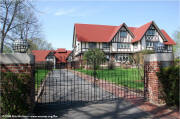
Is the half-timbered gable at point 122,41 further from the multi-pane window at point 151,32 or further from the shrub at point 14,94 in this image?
the shrub at point 14,94

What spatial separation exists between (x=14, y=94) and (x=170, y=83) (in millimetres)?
5153

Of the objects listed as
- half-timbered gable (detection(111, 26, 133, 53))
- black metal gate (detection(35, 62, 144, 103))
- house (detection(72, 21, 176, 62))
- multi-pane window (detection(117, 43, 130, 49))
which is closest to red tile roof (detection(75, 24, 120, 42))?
house (detection(72, 21, 176, 62))

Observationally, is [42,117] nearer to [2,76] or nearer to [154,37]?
[2,76]

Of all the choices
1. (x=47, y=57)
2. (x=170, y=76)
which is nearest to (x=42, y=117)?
(x=170, y=76)

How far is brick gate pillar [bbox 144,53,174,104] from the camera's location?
5652 mm

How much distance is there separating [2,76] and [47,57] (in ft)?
134

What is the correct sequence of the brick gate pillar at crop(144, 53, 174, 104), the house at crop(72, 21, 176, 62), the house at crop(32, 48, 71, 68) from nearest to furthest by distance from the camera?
1. the brick gate pillar at crop(144, 53, 174, 104)
2. the house at crop(72, 21, 176, 62)
3. the house at crop(32, 48, 71, 68)

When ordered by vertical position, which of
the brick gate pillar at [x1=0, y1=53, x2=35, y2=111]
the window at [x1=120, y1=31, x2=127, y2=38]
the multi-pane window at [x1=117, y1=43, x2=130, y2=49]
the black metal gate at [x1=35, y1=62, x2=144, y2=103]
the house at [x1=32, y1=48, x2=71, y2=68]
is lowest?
the black metal gate at [x1=35, y1=62, x2=144, y2=103]

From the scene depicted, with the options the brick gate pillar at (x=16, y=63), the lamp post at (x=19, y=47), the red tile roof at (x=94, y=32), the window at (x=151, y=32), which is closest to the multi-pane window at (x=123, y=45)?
the red tile roof at (x=94, y=32)

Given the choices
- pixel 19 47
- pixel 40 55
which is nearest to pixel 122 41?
pixel 40 55

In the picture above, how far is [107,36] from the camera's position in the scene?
34219 mm

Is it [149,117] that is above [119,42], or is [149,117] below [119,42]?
below

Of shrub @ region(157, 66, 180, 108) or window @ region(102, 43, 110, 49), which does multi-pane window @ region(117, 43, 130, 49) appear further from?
shrub @ region(157, 66, 180, 108)

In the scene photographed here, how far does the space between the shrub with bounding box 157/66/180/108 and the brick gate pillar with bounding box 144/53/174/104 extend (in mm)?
Result: 194
